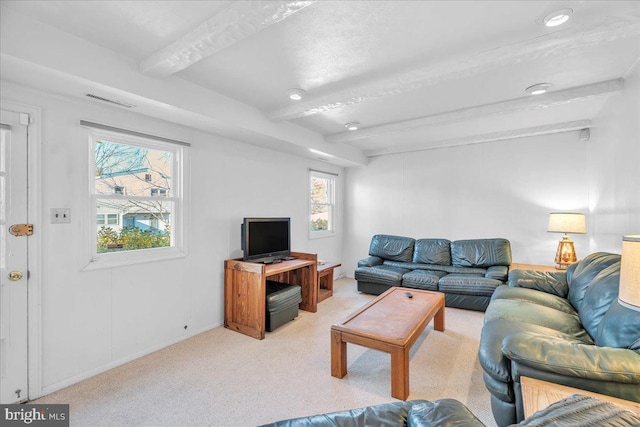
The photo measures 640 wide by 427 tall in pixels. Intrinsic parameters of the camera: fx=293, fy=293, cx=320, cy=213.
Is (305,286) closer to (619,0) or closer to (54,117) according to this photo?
(54,117)

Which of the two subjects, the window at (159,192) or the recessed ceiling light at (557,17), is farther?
the window at (159,192)

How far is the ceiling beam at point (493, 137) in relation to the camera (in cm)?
392

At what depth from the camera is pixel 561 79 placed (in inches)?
103

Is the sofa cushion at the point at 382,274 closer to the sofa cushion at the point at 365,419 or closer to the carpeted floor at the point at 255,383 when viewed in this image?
the carpeted floor at the point at 255,383

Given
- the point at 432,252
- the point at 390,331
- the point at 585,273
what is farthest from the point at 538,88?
the point at 432,252

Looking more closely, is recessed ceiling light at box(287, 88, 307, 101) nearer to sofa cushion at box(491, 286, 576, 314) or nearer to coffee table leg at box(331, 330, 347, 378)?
coffee table leg at box(331, 330, 347, 378)

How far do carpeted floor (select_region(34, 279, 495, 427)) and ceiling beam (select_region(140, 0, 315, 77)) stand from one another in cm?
241

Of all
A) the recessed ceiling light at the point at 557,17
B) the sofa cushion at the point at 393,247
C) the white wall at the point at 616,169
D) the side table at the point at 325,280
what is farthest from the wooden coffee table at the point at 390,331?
the recessed ceiling light at the point at 557,17

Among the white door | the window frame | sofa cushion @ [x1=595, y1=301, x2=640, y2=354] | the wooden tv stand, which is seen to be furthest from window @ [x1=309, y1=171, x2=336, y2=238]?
sofa cushion @ [x1=595, y1=301, x2=640, y2=354]

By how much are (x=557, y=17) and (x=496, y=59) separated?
0.39 m

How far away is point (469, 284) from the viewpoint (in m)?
3.91

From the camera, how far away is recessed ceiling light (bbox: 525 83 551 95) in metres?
2.71

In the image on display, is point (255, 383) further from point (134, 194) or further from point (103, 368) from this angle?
point (134, 194)

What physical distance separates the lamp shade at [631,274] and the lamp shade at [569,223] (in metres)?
3.08
